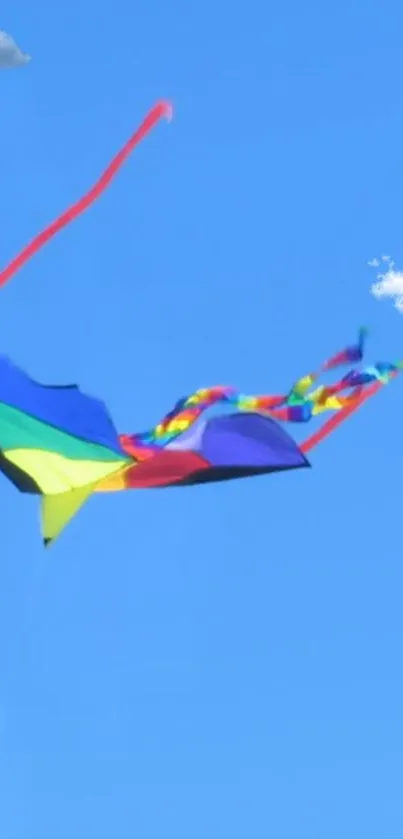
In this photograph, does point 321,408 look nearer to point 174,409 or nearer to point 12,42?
point 174,409

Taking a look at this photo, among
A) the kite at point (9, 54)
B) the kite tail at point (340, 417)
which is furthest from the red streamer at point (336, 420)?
the kite at point (9, 54)

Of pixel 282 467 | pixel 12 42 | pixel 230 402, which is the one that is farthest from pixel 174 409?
pixel 12 42

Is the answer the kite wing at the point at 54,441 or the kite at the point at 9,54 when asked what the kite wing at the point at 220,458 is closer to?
the kite wing at the point at 54,441

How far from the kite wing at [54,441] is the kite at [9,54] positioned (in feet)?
6.95

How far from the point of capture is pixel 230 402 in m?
8.64

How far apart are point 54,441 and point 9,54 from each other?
2.80 meters

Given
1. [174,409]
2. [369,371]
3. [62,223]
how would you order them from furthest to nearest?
[174,409]
[369,371]
[62,223]

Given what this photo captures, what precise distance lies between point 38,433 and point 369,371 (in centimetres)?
244

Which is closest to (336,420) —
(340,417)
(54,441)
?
(340,417)

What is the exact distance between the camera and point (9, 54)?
9211mm

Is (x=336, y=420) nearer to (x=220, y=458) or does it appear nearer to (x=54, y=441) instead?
(x=220, y=458)

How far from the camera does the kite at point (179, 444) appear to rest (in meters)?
8.24

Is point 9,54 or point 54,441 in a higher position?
point 9,54

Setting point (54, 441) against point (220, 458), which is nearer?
point (220, 458)
